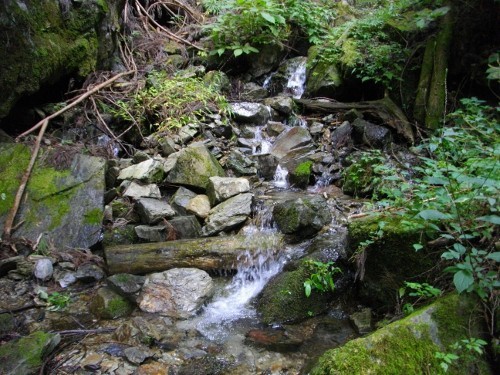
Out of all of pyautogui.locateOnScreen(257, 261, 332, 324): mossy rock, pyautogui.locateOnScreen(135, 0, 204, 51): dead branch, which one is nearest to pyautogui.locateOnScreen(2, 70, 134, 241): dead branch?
pyautogui.locateOnScreen(257, 261, 332, 324): mossy rock

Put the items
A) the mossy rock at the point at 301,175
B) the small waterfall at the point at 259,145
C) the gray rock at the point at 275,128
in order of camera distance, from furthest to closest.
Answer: the gray rock at the point at 275,128
the small waterfall at the point at 259,145
the mossy rock at the point at 301,175

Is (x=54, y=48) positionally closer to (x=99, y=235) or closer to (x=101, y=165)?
(x=101, y=165)

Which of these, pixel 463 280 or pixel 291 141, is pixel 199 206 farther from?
pixel 463 280

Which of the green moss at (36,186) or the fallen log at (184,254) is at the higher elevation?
the green moss at (36,186)

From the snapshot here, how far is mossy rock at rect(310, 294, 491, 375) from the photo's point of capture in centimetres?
198

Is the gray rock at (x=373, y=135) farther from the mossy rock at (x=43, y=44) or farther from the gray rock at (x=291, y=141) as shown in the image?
the mossy rock at (x=43, y=44)

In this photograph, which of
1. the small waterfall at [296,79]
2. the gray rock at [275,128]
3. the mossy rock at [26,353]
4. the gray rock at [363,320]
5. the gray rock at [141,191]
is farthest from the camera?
the small waterfall at [296,79]

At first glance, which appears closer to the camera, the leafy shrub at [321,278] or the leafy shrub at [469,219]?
the leafy shrub at [469,219]

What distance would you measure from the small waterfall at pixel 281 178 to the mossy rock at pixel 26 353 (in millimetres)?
4050

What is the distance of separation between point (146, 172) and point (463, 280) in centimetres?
443

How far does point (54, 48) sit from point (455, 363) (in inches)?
238

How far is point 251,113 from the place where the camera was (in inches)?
298

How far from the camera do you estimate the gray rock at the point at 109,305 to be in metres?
3.71

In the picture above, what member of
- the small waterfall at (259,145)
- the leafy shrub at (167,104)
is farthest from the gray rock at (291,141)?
the leafy shrub at (167,104)
